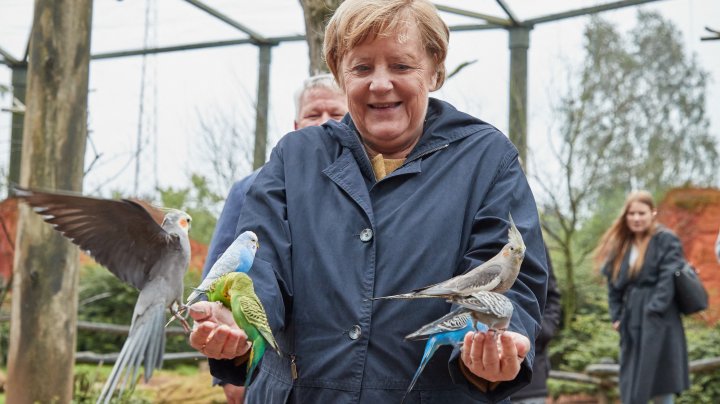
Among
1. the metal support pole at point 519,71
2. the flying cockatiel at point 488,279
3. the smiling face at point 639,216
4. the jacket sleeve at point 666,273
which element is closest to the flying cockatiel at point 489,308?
the flying cockatiel at point 488,279

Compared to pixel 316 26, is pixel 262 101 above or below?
above

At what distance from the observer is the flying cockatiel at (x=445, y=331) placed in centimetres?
172

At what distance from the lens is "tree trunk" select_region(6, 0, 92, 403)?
215 inches

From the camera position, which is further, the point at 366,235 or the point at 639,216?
the point at 639,216

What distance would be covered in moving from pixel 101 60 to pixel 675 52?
14.6 m

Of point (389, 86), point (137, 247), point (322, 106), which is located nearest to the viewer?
point (389, 86)

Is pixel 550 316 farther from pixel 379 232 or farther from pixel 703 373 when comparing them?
pixel 703 373

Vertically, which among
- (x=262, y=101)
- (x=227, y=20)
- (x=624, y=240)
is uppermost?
(x=227, y=20)

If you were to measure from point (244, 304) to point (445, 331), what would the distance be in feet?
1.31

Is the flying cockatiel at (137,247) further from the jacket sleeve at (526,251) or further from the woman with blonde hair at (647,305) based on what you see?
the woman with blonde hair at (647,305)

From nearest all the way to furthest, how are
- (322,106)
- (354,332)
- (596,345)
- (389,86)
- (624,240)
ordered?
(354,332) < (389,86) < (322,106) < (624,240) < (596,345)

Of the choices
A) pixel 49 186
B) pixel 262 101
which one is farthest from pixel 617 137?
pixel 49 186

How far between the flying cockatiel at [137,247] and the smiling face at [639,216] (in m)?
5.67

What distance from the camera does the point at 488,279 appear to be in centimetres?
170
